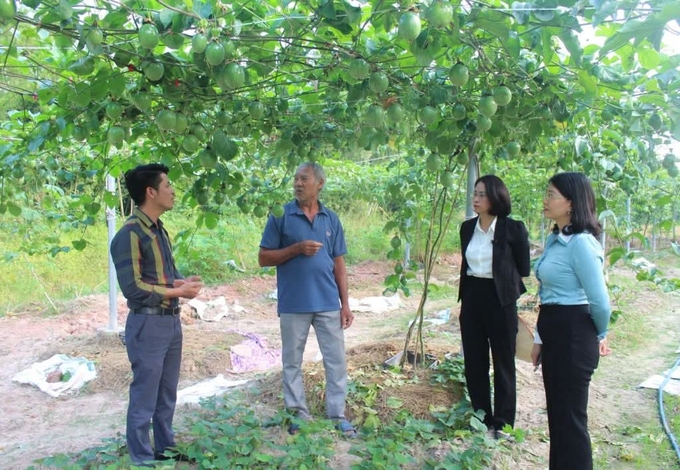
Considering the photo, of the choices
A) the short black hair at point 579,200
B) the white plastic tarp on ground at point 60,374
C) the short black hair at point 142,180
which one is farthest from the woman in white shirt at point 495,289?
the white plastic tarp on ground at point 60,374

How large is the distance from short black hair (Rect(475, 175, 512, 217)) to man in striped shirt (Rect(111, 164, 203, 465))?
1.58 meters

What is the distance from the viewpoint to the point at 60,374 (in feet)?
16.3

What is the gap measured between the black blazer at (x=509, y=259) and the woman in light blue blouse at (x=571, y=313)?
519 millimetres

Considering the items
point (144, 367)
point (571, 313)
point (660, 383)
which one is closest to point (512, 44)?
point (571, 313)

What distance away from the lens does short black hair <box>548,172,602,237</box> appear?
235 centimetres

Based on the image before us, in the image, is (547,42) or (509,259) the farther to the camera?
(509,259)

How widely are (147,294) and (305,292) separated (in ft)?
3.08

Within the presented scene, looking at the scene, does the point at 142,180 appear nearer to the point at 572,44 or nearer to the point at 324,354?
the point at 324,354

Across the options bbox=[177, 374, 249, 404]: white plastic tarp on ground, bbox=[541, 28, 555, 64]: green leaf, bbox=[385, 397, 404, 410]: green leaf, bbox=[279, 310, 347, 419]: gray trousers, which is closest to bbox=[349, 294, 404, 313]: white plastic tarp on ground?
bbox=[177, 374, 249, 404]: white plastic tarp on ground

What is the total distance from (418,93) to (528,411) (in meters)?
2.33

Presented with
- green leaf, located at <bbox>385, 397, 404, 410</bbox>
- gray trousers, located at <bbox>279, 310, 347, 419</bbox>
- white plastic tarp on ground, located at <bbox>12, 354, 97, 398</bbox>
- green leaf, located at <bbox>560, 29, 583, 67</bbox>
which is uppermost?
green leaf, located at <bbox>560, 29, 583, 67</bbox>

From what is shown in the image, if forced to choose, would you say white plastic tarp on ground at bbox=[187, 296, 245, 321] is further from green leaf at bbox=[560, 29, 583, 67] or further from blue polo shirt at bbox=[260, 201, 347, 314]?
green leaf at bbox=[560, 29, 583, 67]

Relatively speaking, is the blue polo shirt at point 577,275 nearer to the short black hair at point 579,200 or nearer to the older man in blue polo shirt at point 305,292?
the short black hair at point 579,200

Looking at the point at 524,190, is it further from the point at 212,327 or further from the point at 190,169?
the point at 190,169
